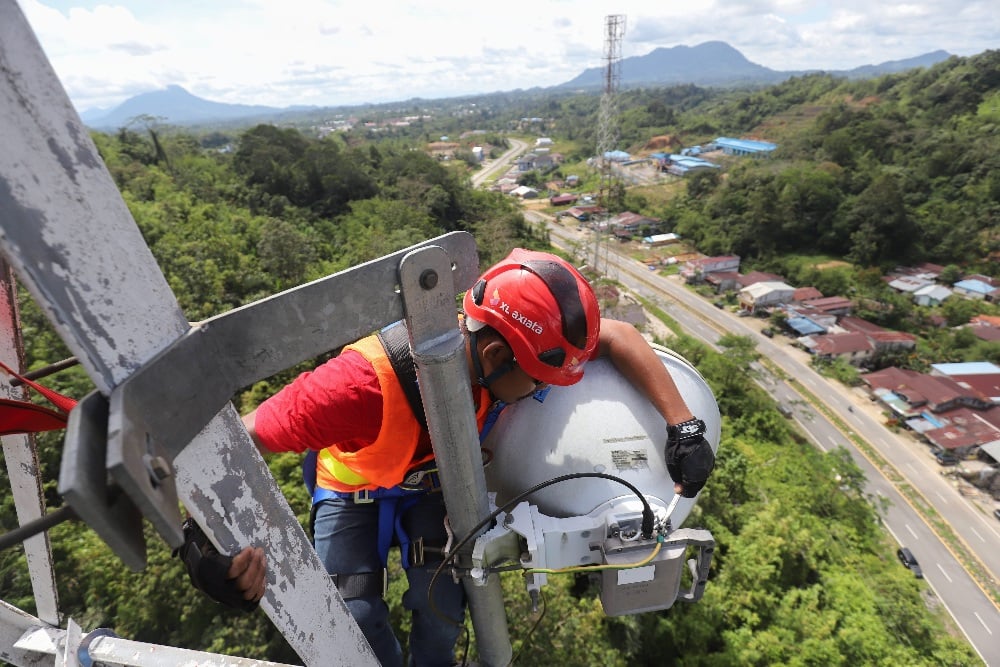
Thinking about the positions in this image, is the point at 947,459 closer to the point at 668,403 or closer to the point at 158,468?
the point at 668,403

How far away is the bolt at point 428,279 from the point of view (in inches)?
49.4

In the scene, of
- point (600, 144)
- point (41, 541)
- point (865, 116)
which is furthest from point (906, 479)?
point (865, 116)

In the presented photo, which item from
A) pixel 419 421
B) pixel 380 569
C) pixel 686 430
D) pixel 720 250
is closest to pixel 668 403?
pixel 686 430

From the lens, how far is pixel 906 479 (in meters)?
18.4

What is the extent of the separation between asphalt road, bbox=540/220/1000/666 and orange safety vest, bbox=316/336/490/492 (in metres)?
17.8

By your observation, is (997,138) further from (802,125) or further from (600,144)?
(600,144)

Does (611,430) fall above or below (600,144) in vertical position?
above

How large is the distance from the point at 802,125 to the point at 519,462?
81.0 meters

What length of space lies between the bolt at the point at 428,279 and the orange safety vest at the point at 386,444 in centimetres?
63

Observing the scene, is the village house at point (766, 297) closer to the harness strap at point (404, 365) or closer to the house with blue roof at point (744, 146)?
the harness strap at point (404, 365)

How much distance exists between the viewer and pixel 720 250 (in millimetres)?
38281

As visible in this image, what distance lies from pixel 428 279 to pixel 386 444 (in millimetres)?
895

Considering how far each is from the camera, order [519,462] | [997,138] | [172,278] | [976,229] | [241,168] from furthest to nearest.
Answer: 1. [997,138]
2. [976,229]
3. [241,168]
4. [172,278]
5. [519,462]

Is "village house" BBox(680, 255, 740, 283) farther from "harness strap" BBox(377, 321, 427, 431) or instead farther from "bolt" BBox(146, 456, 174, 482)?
"bolt" BBox(146, 456, 174, 482)
